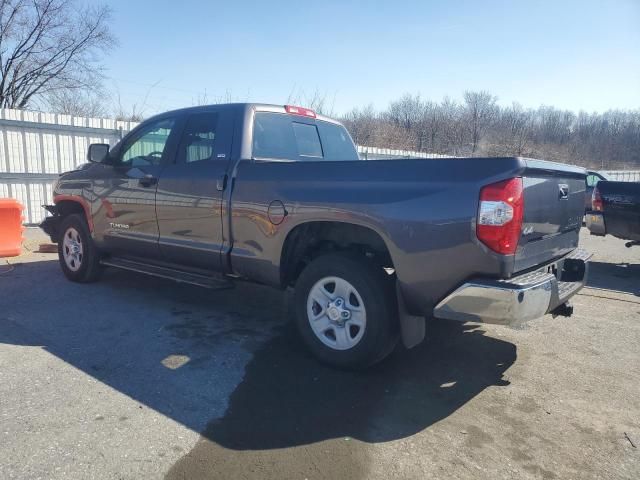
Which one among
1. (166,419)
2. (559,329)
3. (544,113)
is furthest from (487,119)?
(166,419)

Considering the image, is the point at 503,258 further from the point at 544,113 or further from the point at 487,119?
the point at 544,113

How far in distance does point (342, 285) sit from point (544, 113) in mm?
56168

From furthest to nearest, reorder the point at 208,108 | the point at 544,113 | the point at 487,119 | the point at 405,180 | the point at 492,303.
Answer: the point at 544,113 → the point at 487,119 → the point at 208,108 → the point at 405,180 → the point at 492,303

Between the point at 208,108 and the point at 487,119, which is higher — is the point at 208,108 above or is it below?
below

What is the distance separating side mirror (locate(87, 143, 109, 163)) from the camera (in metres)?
5.66

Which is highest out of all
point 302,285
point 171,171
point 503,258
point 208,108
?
point 208,108

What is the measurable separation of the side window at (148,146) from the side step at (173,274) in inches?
43.6

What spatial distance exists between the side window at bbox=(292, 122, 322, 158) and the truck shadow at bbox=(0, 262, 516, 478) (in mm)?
1740

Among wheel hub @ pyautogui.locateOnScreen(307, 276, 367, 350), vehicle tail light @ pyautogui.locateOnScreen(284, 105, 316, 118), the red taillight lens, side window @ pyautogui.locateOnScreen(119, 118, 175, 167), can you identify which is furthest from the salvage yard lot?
vehicle tail light @ pyautogui.locateOnScreen(284, 105, 316, 118)

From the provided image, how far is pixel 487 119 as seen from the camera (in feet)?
123

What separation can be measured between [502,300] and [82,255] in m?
5.15

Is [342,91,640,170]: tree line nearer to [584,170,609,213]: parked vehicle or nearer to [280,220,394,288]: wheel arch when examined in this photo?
[584,170,609,213]: parked vehicle

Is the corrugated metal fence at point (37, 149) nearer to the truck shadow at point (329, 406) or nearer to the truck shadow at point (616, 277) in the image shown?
the truck shadow at point (329, 406)

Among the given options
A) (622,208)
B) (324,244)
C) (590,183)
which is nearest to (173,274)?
(324,244)
